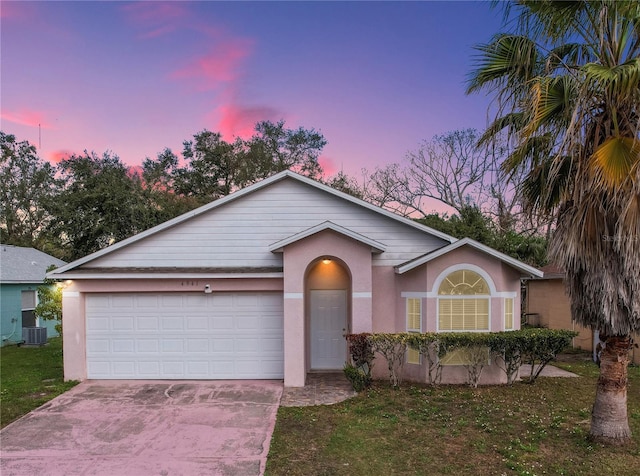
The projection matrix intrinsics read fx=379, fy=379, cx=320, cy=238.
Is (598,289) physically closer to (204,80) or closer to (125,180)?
(204,80)

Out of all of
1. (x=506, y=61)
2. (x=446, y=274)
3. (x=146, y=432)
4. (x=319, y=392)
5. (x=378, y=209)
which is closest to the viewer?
(x=506, y=61)

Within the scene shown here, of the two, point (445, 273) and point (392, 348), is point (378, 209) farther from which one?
point (392, 348)

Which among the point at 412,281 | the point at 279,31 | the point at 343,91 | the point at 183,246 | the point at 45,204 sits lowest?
the point at 412,281

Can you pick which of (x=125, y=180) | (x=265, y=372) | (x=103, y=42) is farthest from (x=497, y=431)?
(x=125, y=180)

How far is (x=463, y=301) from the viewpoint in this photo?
31.0ft

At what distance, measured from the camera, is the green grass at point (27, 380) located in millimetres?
8180

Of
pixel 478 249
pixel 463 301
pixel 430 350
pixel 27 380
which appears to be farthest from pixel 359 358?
pixel 27 380

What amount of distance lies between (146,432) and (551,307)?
1518cm

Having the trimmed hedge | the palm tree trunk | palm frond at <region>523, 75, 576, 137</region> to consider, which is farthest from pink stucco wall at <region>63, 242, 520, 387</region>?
palm frond at <region>523, 75, 576, 137</region>

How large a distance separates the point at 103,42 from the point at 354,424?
13591mm

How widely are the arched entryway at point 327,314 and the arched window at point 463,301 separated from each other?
2.78 meters

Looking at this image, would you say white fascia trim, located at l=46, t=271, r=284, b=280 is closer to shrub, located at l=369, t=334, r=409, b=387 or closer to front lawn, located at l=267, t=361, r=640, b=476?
shrub, located at l=369, t=334, r=409, b=387

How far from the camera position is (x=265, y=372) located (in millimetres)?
10062

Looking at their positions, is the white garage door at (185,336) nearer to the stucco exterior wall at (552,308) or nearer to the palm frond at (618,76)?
the palm frond at (618,76)
